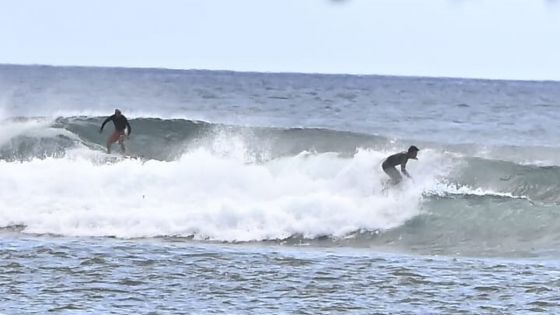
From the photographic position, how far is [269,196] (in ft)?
70.4

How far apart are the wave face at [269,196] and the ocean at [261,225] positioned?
4cm

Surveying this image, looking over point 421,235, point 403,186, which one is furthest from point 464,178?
point 421,235

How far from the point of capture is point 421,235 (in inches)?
748

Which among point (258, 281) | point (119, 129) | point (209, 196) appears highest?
point (119, 129)

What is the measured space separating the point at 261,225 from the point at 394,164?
309 centimetres

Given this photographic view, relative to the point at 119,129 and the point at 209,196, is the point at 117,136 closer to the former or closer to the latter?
the point at 119,129

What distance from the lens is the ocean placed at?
12.8 meters

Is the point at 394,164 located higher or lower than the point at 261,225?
higher

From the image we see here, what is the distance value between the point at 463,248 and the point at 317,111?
35215 millimetres

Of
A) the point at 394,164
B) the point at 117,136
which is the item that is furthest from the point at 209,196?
the point at 117,136

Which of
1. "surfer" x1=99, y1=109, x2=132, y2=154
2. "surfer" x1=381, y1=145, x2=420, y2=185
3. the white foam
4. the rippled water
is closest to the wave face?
the white foam

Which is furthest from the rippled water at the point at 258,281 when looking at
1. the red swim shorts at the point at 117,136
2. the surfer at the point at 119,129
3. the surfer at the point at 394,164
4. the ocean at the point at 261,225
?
the red swim shorts at the point at 117,136

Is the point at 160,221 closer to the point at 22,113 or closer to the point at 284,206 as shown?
the point at 284,206

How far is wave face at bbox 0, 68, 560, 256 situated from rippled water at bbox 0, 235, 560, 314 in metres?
2.10
